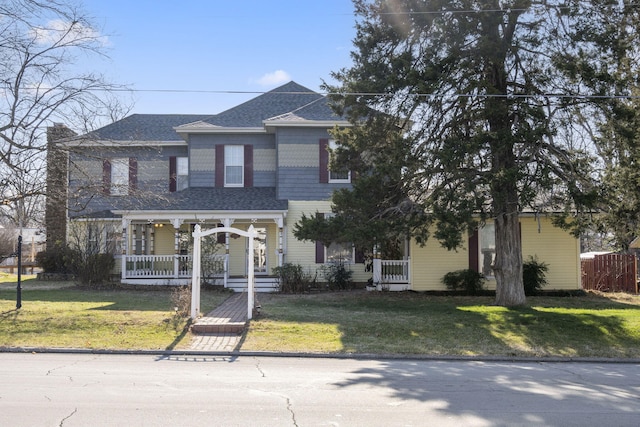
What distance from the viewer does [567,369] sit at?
34.6 feet

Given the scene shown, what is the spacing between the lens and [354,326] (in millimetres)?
14398

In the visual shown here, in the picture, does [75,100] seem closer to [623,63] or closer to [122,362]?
[122,362]

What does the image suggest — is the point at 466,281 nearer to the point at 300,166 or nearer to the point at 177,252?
the point at 300,166

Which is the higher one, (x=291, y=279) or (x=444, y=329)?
(x=291, y=279)

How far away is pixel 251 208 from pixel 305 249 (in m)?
3.06

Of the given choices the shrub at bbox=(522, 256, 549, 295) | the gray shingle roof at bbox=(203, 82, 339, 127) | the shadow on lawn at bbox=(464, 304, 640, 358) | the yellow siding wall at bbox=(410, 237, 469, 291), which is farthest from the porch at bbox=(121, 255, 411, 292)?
the shadow on lawn at bbox=(464, 304, 640, 358)

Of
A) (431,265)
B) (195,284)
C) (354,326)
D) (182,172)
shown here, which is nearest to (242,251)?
(182,172)

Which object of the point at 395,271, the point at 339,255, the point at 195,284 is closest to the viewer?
the point at 195,284

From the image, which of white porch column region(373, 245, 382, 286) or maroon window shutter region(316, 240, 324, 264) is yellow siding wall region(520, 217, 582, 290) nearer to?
white porch column region(373, 245, 382, 286)

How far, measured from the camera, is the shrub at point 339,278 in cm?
2364

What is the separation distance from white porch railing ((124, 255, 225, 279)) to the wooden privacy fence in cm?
1669

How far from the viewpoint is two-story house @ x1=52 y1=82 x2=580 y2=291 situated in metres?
23.1

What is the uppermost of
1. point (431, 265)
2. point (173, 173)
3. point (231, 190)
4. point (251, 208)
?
point (173, 173)

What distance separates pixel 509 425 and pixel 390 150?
11.4 metres
